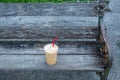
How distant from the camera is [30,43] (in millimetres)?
3369

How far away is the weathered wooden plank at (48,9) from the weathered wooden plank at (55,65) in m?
0.57

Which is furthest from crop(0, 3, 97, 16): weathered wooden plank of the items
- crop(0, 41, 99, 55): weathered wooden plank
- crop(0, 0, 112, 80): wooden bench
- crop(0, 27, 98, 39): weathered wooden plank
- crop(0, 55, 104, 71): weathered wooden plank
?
crop(0, 55, 104, 71): weathered wooden plank

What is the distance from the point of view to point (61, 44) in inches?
134

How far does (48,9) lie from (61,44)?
46cm

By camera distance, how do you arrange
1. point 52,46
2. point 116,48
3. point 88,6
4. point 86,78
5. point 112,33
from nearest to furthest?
point 52,46 < point 88,6 < point 86,78 < point 116,48 < point 112,33

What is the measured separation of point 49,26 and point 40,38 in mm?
206

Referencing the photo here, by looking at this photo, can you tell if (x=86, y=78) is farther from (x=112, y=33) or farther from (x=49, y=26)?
(x=112, y=33)

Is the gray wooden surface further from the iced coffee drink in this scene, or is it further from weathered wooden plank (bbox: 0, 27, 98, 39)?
the iced coffee drink

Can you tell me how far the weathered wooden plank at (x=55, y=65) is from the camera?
9.84 feet

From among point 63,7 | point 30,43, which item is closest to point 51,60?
point 30,43

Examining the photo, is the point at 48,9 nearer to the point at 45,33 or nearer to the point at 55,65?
the point at 45,33

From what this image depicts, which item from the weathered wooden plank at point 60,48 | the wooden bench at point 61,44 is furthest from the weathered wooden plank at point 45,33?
the weathered wooden plank at point 60,48

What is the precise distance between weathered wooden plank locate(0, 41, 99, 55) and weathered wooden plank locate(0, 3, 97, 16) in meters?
0.37

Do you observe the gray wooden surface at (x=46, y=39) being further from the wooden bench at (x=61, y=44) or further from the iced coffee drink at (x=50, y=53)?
the iced coffee drink at (x=50, y=53)
